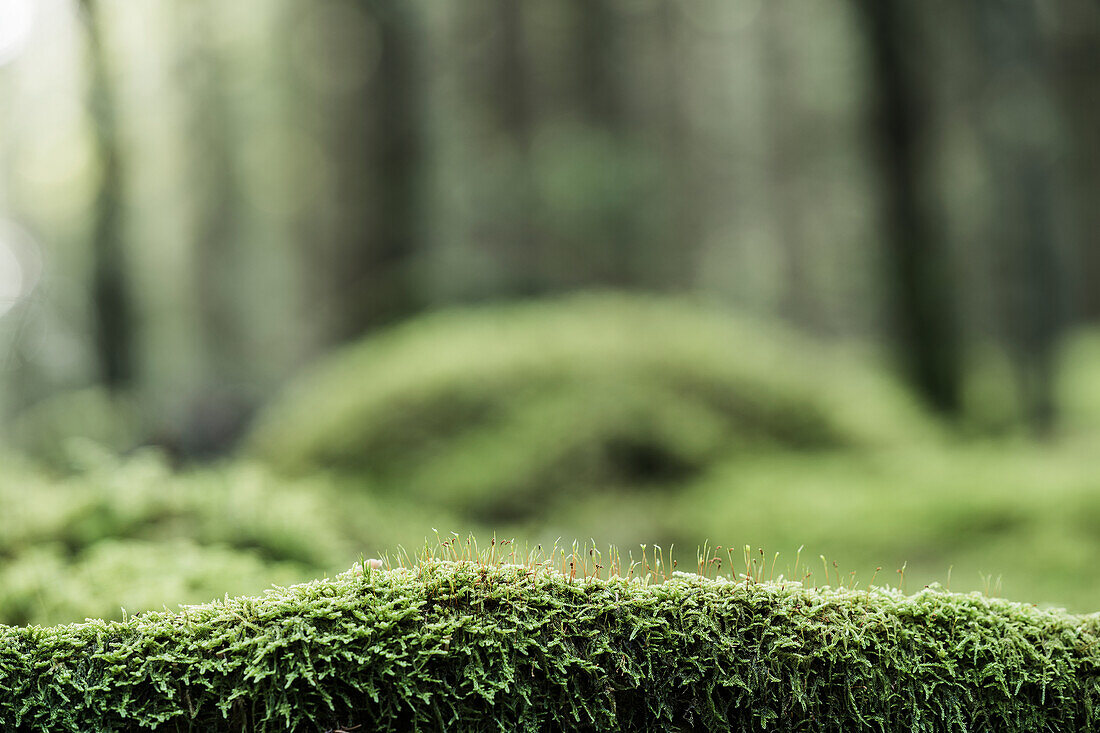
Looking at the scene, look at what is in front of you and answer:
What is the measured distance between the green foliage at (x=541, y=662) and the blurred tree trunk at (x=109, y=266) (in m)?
6.88

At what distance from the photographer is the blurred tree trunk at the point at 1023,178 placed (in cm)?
730

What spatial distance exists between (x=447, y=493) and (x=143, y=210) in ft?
18.2

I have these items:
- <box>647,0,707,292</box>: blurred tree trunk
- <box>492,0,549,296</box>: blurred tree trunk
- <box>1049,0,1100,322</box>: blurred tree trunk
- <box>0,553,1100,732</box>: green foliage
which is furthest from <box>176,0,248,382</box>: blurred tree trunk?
<box>1049,0,1100,322</box>: blurred tree trunk

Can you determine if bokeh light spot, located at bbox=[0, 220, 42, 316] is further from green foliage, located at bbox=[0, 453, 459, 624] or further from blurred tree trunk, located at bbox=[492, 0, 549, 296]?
green foliage, located at bbox=[0, 453, 459, 624]

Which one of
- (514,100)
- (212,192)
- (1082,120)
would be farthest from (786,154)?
(212,192)

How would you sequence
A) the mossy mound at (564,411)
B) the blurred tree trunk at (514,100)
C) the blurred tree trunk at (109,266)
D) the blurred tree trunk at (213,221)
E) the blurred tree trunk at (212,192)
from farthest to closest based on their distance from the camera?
1. the blurred tree trunk at (212,192)
2. the blurred tree trunk at (514,100)
3. the blurred tree trunk at (213,221)
4. the blurred tree trunk at (109,266)
5. the mossy mound at (564,411)

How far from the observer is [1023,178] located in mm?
7328

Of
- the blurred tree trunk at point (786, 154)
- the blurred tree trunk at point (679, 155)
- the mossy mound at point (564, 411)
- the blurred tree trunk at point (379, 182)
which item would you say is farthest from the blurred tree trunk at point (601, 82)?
the mossy mound at point (564, 411)

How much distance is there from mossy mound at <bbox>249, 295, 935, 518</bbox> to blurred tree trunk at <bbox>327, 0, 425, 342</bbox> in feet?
5.97

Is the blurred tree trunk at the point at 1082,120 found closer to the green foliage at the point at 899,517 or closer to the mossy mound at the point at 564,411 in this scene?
the mossy mound at the point at 564,411

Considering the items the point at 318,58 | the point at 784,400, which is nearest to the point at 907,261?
the point at 784,400

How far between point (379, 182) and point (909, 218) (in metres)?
5.49

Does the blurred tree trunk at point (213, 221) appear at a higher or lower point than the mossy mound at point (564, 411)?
higher

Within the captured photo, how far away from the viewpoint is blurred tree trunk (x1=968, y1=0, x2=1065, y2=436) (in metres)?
7.30
